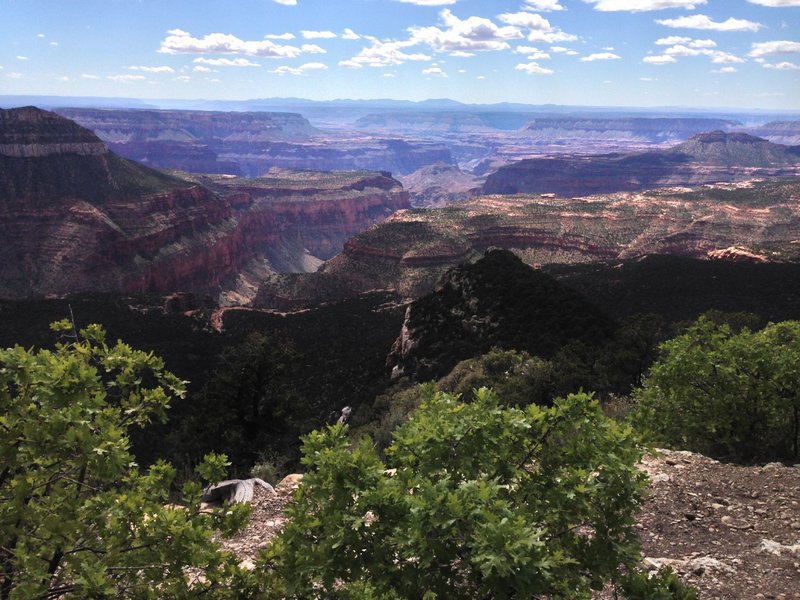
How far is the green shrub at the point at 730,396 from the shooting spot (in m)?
13.1

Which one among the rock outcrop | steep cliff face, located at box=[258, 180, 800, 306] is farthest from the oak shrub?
steep cliff face, located at box=[258, 180, 800, 306]

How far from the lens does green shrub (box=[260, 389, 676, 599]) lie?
5.35m

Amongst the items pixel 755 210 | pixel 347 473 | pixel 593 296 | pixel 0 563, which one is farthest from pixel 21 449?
pixel 755 210

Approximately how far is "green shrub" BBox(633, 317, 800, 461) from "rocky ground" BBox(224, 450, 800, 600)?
1108 millimetres

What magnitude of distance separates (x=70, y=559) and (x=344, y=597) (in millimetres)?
2758

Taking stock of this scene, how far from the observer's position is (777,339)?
14727 mm

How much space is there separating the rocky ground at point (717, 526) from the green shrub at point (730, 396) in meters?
1.11

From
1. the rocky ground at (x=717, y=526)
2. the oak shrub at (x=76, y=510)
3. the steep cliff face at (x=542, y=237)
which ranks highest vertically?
the oak shrub at (x=76, y=510)

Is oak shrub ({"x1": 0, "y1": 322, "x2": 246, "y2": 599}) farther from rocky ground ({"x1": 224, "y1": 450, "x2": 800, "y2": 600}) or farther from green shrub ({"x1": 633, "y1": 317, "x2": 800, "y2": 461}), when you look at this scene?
green shrub ({"x1": 633, "y1": 317, "x2": 800, "y2": 461})

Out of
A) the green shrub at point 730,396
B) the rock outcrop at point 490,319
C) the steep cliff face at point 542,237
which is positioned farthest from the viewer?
the steep cliff face at point 542,237

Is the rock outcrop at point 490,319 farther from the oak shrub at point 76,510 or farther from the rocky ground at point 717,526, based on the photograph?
the oak shrub at point 76,510

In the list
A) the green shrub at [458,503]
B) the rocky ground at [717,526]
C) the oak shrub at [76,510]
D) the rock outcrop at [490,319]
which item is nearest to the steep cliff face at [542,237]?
the rock outcrop at [490,319]

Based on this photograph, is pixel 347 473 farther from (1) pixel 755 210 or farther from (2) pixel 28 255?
(1) pixel 755 210

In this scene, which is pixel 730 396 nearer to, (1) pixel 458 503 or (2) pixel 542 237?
(1) pixel 458 503
